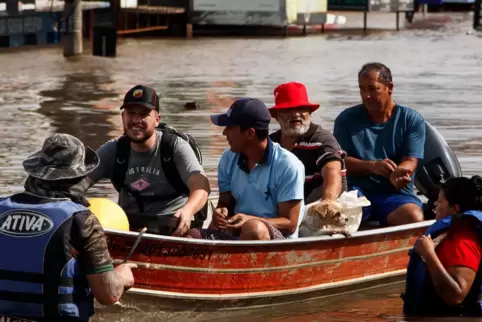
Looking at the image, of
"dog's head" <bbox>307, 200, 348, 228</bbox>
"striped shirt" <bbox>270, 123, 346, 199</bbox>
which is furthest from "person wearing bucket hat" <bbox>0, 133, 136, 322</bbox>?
"striped shirt" <bbox>270, 123, 346, 199</bbox>

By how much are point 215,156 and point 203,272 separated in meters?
7.50

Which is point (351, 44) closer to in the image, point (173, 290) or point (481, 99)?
point (481, 99)

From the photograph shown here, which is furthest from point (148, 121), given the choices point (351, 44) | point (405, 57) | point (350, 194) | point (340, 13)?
point (340, 13)

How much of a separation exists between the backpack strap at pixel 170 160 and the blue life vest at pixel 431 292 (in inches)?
77.6

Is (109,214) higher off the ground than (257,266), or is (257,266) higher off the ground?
(109,214)

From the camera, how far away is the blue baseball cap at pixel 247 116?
834 centimetres

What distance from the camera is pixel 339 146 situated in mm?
9789

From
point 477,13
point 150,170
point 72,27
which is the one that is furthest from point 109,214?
point 477,13

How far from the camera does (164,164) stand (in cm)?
895

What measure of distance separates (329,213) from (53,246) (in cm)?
358

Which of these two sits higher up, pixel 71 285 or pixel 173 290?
pixel 71 285

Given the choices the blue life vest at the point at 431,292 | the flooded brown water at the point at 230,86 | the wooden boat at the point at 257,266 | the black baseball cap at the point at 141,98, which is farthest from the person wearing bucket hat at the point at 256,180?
the blue life vest at the point at 431,292

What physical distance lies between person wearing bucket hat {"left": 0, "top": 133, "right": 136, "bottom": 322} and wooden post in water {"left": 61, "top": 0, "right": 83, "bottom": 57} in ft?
81.0

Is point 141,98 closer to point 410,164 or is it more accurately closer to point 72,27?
point 410,164
